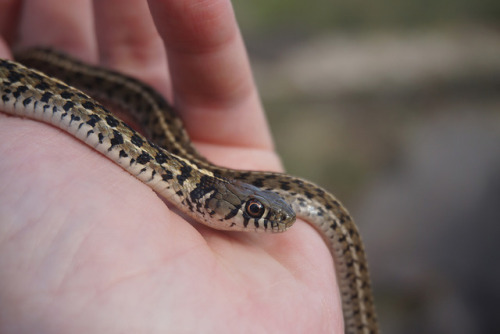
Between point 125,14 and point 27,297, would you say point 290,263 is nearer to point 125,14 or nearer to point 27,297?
point 27,297

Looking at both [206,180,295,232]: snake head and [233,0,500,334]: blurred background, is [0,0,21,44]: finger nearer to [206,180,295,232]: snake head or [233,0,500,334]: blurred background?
[206,180,295,232]: snake head

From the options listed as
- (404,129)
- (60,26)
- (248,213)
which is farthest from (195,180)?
(404,129)

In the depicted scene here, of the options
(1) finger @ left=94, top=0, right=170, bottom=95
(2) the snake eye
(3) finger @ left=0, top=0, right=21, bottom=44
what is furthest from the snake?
(3) finger @ left=0, top=0, right=21, bottom=44

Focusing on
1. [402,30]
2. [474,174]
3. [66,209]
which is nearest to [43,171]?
[66,209]

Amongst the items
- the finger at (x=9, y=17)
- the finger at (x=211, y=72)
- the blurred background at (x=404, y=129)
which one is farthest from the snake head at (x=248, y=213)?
the blurred background at (x=404, y=129)

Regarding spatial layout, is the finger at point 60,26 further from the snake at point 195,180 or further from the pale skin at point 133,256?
the pale skin at point 133,256
